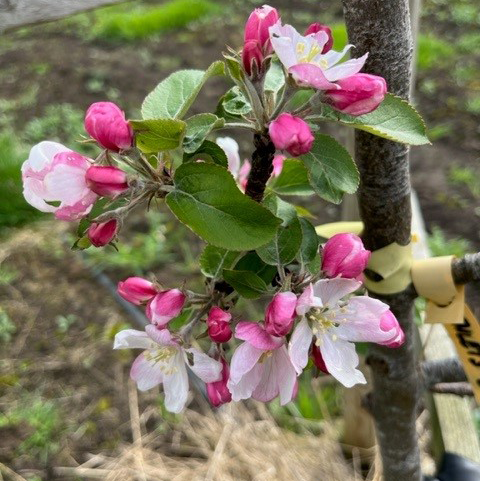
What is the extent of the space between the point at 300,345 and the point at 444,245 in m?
1.95

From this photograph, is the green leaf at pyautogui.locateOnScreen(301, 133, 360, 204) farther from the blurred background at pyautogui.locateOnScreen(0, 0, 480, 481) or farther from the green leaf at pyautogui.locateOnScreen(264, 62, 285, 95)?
the blurred background at pyautogui.locateOnScreen(0, 0, 480, 481)

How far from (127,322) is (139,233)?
1.54 ft

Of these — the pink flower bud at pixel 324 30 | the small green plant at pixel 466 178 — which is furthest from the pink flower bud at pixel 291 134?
the small green plant at pixel 466 178

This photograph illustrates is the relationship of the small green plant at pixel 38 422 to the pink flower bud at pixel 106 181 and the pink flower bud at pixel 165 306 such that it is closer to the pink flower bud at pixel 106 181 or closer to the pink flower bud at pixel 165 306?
the pink flower bud at pixel 165 306

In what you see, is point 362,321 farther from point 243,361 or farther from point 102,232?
point 102,232

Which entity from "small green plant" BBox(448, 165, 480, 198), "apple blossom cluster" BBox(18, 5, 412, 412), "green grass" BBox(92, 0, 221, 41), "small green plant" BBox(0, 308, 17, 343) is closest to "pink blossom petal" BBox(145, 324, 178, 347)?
"apple blossom cluster" BBox(18, 5, 412, 412)

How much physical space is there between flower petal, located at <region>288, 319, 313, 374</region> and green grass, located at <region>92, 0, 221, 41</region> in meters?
3.75

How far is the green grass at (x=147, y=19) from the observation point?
413 cm

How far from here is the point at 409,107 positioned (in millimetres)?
670

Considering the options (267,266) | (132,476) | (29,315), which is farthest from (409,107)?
(29,315)

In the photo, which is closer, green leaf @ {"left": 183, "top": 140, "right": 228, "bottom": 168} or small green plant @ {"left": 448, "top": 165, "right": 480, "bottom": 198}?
green leaf @ {"left": 183, "top": 140, "right": 228, "bottom": 168}

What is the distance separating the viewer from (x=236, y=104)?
703 millimetres

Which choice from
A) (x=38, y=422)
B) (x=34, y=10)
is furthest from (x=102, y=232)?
(x=38, y=422)

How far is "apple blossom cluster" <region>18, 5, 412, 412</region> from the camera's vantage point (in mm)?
607
